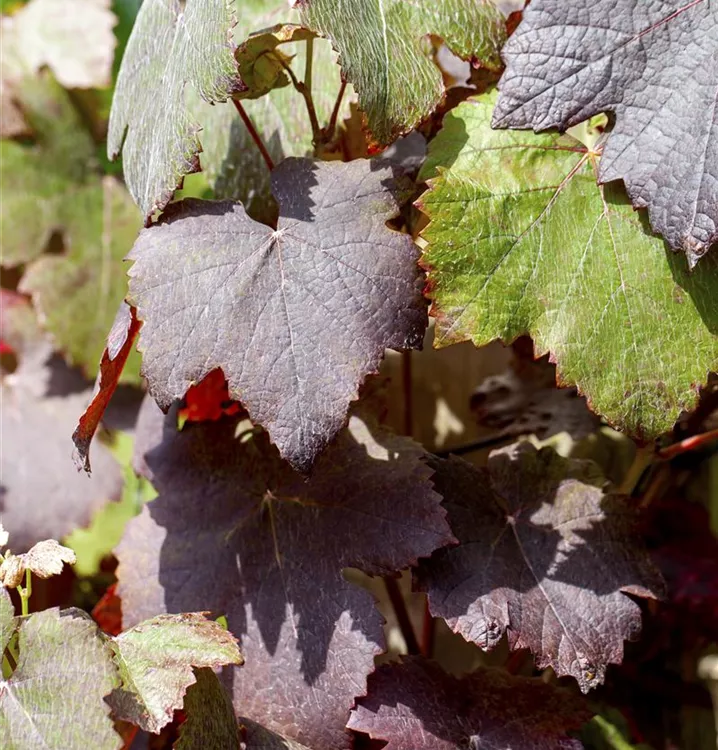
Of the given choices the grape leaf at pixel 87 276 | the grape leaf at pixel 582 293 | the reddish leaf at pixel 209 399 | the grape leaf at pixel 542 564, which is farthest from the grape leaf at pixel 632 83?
the grape leaf at pixel 87 276

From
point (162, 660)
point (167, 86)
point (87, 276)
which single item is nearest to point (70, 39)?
point (87, 276)

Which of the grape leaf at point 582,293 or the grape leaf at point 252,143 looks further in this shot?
the grape leaf at point 252,143

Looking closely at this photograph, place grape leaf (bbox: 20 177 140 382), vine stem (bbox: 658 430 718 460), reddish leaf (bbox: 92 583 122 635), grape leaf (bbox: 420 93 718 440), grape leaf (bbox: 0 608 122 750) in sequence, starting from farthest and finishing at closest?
grape leaf (bbox: 20 177 140 382) → reddish leaf (bbox: 92 583 122 635) → vine stem (bbox: 658 430 718 460) → grape leaf (bbox: 420 93 718 440) → grape leaf (bbox: 0 608 122 750)

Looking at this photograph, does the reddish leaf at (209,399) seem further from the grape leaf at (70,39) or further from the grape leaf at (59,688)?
the grape leaf at (70,39)

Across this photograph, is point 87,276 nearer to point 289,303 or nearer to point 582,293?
point 289,303

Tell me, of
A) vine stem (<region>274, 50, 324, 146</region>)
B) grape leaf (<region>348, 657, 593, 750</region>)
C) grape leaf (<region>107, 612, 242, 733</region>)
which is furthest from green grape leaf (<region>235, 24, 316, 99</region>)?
grape leaf (<region>348, 657, 593, 750</region>)

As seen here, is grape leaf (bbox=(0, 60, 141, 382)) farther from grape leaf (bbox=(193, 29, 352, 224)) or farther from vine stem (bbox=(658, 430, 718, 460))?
vine stem (bbox=(658, 430, 718, 460))
